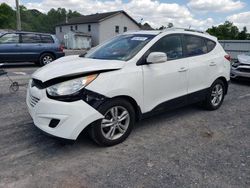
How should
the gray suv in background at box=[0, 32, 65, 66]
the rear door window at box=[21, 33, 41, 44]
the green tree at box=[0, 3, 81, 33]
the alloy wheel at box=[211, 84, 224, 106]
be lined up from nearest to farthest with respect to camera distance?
1. the alloy wheel at box=[211, 84, 224, 106]
2. the gray suv in background at box=[0, 32, 65, 66]
3. the rear door window at box=[21, 33, 41, 44]
4. the green tree at box=[0, 3, 81, 33]

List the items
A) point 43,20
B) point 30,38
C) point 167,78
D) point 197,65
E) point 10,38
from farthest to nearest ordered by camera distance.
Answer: point 43,20 → point 30,38 → point 10,38 → point 197,65 → point 167,78

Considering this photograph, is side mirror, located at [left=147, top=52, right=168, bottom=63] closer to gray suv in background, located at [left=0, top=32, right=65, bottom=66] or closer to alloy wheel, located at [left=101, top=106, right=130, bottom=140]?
alloy wheel, located at [left=101, top=106, right=130, bottom=140]

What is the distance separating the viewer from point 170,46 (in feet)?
15.0

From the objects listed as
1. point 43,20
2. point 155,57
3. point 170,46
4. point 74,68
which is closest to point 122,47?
point 155,57

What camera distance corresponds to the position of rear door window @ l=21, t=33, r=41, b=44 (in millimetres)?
12242

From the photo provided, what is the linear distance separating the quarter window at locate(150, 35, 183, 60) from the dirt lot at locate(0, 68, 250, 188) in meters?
1.26

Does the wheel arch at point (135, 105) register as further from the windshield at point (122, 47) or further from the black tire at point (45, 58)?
the black tire at point (45, 58)

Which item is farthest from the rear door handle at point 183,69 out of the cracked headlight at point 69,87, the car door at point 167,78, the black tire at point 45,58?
the black tire at point 45,58

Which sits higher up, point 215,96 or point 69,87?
point 69,87

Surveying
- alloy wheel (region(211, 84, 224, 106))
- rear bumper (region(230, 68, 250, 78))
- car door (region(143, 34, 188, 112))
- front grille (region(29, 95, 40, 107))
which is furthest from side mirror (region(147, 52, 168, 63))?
rear bumper (region(230, 68, 250, 78))

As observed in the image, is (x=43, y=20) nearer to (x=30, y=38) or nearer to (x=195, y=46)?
(x=30, y=38)

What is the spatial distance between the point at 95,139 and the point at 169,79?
1617 millimetres

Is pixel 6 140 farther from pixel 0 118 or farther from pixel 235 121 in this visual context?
pixel 235 121

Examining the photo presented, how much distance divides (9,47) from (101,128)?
32.0 feet
